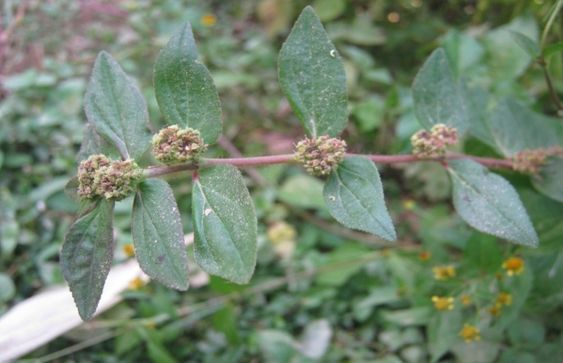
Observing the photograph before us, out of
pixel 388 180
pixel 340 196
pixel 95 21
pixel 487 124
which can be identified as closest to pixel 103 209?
pixel 340 196

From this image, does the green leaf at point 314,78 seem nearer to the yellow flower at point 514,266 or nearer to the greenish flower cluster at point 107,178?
the greenish flower cluster at point 107,178

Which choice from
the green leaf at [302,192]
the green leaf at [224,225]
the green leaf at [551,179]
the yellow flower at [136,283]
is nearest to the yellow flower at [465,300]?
the green leaf at [551,179]

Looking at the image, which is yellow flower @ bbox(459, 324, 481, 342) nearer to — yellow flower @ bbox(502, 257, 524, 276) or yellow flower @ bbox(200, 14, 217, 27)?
yellow flower @ bbox(502, 257, 524, 276)

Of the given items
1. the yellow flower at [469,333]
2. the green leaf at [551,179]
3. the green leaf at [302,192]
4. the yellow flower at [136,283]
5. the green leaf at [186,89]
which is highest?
the green leaf at [186,89]

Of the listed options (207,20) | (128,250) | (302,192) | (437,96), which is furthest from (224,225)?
(207,20)

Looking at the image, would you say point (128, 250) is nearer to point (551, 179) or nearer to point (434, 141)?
point (434, 141)

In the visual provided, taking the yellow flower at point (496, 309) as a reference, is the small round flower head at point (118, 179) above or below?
above

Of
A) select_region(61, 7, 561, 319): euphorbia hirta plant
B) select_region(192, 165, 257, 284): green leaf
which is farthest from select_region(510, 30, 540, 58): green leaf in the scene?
select_region(192, 165, 257, 284): green leaf
